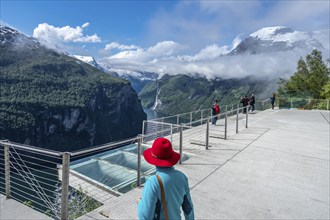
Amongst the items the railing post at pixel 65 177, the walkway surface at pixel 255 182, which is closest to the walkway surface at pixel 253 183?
the walkway surface at pixel 255 182

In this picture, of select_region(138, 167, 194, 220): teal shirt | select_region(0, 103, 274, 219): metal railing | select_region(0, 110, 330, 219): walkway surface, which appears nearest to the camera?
select_region(138, 167, 194, 220): teal shirt

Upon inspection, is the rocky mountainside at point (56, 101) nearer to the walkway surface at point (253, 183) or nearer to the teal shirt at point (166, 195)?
the walkway surface at point (253, 183)

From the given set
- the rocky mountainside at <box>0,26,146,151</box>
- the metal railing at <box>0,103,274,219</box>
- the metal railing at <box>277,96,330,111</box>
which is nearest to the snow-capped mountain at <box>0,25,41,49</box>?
the rocky mountainside at <box>0,26,146,151</box>

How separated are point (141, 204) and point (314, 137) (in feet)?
33.7

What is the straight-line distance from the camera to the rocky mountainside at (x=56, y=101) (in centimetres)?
10300

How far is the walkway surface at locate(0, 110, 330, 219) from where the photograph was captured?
13.3 feet

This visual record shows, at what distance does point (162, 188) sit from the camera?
2.01 metres

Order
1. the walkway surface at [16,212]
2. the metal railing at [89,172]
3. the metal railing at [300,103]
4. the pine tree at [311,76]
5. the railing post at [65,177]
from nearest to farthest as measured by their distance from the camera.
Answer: the railing post at [65,177] → the walkway surface at [16,212] → the metal railing at [89,172] → the metal railing at [300,103] → the pine tree at [311,76]

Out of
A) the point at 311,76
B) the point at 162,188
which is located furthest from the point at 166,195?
the point at 311,76

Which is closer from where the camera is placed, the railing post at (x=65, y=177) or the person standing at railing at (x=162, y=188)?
the person standing at railing at (x=162, y=188)

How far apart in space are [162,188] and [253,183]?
394 centimetres

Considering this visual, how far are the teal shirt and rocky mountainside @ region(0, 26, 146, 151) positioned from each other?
102 meters

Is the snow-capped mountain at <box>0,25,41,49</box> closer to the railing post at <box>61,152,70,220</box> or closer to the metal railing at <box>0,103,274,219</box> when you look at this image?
the metal railing at <box>0,103,274,219</box>

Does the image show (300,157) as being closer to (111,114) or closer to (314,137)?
(314,137)
